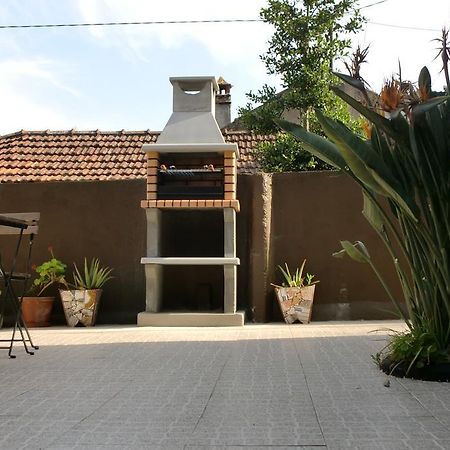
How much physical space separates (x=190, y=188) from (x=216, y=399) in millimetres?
4723

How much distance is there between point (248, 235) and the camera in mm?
8547

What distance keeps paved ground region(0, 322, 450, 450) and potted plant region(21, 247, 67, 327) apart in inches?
95.5

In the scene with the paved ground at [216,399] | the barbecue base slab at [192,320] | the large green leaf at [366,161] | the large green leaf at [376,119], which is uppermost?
the large green leaf at [376,119]

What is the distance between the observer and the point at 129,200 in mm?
8633

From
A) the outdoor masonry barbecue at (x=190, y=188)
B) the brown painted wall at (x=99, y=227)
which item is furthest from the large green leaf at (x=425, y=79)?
the brown painted wall at (x=99, y=227)

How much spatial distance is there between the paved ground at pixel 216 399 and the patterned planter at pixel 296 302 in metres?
1.96

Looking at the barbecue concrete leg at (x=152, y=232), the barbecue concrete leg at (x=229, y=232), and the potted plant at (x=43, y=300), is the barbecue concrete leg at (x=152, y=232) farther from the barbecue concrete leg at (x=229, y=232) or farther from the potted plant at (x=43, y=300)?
the potted plant at (x=43, y=300)

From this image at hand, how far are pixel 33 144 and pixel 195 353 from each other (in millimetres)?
8655

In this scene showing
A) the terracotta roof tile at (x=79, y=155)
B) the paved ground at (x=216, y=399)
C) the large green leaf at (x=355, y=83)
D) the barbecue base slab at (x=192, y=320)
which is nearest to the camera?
the paved ground at (x=216, y=399)

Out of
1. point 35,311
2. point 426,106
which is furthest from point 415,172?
point 35,311

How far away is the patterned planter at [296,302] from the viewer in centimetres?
790

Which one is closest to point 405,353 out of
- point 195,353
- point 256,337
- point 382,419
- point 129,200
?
point 382,419

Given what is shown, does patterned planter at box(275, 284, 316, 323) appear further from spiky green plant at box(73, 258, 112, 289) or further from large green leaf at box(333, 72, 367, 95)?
large green leaf at box(333, 72, 367, 95)

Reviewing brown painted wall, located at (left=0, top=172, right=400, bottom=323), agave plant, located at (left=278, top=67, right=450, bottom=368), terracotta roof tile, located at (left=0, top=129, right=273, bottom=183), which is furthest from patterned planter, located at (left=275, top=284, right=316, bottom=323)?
terracotta roof tile, located at (left=0, top=129, right=273, bottom=183)
